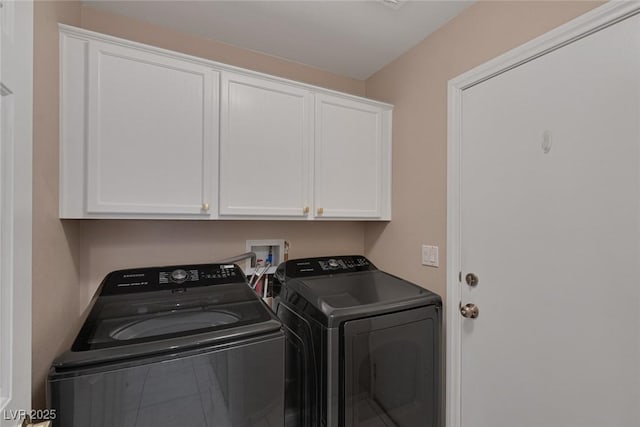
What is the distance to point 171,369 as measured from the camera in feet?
2.93

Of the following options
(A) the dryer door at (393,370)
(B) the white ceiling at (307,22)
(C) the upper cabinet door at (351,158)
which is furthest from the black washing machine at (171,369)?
(B) the white ceiling at (307,22)

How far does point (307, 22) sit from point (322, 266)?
4.69 feet

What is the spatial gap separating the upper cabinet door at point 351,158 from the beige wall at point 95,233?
14.0 inches

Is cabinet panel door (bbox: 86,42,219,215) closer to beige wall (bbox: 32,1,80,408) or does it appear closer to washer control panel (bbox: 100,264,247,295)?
beige wall (bbox: 32,1,80,408)

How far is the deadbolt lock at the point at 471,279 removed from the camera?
4.74 feet

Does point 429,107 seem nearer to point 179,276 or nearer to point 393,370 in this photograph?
point 393,370

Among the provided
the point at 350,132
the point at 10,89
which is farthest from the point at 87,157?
the point at 350,132

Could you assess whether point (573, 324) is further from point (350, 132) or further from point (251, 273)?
point (251, 273)

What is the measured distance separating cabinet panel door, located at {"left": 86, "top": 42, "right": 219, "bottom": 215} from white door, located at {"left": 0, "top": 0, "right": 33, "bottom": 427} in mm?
645

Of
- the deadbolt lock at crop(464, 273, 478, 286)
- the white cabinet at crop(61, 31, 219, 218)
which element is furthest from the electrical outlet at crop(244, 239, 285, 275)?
the deadbolt lock at crop(464, 273, 478, 286)

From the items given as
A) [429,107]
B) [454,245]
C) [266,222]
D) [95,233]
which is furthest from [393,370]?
[95,233]

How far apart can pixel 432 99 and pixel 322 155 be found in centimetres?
71

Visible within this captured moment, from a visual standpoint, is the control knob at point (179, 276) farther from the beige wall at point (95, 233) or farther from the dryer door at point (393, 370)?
the dryer door at point (393, 370)

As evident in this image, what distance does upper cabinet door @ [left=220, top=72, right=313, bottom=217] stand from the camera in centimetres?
152
